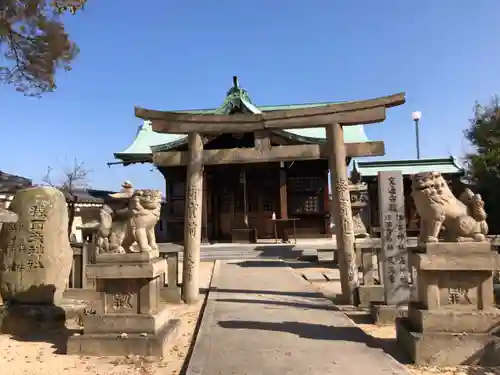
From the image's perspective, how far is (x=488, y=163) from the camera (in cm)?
2042

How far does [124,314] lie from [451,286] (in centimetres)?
436

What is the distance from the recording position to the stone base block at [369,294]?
8.20 m

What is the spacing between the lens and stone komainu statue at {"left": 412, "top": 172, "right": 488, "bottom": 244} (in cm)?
518

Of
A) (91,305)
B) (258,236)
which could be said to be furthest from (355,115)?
(258,236)

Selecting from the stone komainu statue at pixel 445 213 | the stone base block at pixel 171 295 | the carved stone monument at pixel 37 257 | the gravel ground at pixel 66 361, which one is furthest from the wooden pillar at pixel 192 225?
the stone komainu statue at pixel 445 213

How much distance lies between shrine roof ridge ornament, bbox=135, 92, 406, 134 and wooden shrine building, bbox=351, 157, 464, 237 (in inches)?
519

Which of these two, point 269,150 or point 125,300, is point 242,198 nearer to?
point 269,150

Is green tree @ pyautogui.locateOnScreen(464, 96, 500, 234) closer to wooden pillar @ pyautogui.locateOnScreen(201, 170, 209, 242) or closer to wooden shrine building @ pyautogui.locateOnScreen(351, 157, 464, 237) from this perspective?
wooden shrine building @ pyautogui.locateOnScreen(351, 157, 464, 237)

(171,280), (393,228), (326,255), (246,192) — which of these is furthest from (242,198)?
(393,228)

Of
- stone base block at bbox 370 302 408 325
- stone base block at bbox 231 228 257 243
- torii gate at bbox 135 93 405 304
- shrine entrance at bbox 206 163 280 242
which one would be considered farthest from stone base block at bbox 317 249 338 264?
stone base block at bbox 370 302 408 325

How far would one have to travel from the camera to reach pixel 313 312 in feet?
24.5

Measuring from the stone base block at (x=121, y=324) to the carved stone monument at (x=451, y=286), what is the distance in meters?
3.41

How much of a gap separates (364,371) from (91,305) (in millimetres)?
6111

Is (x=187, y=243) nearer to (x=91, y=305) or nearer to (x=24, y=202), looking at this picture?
(x=91, y=305)
